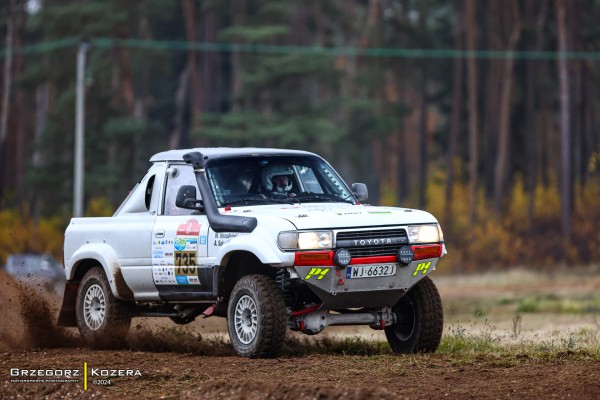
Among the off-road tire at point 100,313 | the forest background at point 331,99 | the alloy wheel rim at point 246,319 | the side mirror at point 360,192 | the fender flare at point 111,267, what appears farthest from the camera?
the forest background at point 331,99

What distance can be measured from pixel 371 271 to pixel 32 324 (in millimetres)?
4708

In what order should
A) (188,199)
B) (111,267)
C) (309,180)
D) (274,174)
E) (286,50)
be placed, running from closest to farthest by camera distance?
(188,199)
(274,174)
(309,180)
(111,267)
(286,50)

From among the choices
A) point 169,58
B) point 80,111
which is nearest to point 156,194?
point 80,111

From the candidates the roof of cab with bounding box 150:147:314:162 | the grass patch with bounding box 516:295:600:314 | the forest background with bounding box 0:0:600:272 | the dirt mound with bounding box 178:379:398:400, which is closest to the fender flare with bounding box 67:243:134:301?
the roof of cab with bounding box 150:147:314:162

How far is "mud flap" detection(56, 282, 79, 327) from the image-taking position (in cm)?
1470

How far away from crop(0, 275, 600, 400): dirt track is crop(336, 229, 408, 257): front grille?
3.31 ft

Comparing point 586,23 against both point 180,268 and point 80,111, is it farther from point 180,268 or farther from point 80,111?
point 180,268

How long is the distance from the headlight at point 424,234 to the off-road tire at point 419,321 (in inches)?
22.7

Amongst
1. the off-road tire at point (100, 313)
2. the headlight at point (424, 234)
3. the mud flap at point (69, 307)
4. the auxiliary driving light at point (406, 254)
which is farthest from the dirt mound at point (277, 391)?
the mud flap at point (69, 307)

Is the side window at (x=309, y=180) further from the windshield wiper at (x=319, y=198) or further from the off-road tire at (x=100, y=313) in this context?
the off-road tire at (x=100, y=313)

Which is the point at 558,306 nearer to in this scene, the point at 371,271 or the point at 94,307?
the point at 94,307

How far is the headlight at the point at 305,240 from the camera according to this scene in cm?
1152

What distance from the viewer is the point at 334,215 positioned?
38.8 feet

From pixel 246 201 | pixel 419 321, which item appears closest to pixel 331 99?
pixel 246 201
